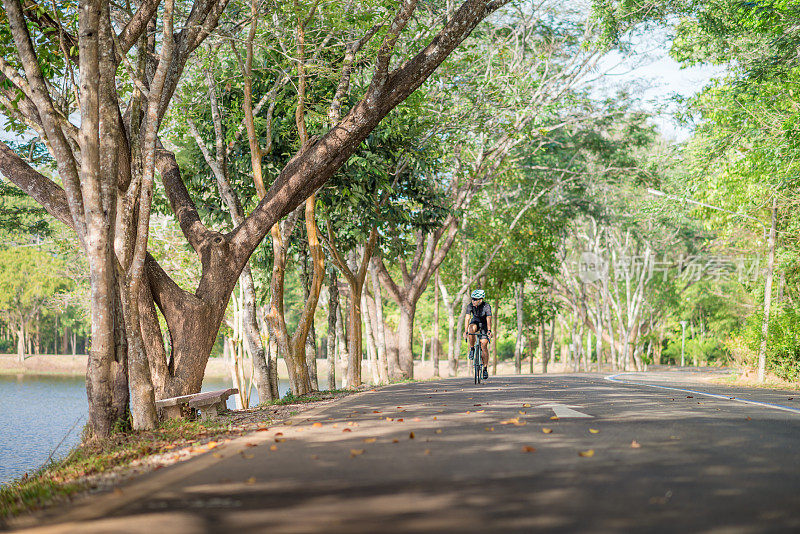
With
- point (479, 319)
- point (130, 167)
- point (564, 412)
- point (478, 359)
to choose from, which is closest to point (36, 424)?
point (478, 359)

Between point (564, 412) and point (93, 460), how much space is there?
17.1ft

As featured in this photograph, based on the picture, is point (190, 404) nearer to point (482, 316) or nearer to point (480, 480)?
point (480, 480)

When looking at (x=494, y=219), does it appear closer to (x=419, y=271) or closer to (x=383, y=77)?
(x=419, y=271)

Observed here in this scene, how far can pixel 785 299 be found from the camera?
2670 centimetres

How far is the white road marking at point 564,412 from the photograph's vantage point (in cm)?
896

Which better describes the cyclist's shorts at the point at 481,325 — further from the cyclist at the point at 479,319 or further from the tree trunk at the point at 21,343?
the tree trunk at the point at 21,343

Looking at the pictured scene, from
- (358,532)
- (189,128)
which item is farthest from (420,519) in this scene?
(189,128)

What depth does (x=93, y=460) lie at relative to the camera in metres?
7.47

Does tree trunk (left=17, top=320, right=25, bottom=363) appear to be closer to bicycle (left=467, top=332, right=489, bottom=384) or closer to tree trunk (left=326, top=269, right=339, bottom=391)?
tree trunk (left=326, top=269, right=339, bottom=391)

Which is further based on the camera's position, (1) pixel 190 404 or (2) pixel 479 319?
(2) pixel 479 319

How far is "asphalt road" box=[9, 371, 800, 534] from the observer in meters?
4.04

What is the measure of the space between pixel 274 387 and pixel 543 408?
9.37 meters

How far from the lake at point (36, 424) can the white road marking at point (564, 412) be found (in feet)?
20.7

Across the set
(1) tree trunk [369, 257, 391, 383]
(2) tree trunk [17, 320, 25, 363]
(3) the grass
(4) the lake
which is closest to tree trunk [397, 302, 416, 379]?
(1) tree trunk [369, 257, 391, 383]
